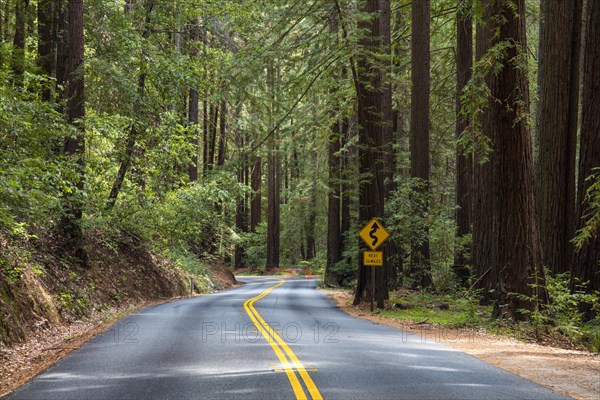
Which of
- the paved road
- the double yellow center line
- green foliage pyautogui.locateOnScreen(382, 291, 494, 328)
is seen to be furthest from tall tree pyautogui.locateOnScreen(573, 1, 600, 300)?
the double yellow center line

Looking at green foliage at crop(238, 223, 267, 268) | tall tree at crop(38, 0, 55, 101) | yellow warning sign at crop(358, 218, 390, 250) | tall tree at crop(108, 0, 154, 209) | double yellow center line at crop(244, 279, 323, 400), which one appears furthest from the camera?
green foliage at crop(238, 223, 267, 268)

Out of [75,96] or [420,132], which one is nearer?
[75,96]

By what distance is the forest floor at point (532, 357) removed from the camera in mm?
7293

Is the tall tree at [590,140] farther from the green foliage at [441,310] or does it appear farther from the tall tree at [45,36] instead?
the tall tree at [45,36]

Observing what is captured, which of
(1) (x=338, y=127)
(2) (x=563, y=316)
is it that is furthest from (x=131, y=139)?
(2) (x=563, y=316)

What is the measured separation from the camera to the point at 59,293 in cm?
1516

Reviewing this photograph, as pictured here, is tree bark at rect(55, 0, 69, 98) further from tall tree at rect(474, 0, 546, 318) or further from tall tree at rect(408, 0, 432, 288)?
tall tree at rect(408, 0, 432, 288)

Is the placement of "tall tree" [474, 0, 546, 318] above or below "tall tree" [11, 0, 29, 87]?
below

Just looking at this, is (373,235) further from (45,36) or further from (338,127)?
(338,127)

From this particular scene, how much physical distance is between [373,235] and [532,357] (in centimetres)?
909

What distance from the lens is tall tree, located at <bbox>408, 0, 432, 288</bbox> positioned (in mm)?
21844

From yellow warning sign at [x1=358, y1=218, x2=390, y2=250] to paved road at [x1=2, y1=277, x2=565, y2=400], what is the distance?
4.99m

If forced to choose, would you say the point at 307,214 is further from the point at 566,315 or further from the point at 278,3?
the point at 566,315

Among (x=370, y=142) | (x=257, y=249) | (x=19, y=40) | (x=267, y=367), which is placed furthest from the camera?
(x=257, y=249)
